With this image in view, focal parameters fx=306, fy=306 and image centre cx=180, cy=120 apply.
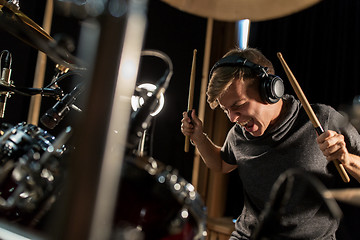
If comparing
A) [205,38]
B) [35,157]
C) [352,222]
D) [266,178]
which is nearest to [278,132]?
[266,178]

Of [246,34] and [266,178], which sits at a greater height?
[246,34]

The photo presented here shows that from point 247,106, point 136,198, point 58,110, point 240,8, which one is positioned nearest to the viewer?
point 136,198

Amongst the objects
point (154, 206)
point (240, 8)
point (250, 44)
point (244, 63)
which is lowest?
point (154, 206)

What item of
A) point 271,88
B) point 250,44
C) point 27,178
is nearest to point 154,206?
point 27,178

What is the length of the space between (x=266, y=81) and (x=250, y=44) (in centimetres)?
121

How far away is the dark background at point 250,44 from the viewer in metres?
1.75

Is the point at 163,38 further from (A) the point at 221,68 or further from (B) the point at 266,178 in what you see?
(B) the point at 266,178

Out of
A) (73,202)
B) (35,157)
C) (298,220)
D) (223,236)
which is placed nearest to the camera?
(73,202)

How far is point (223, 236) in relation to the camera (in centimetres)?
200

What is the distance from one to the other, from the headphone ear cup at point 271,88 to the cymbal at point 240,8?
212mm

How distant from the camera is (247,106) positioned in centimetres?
119

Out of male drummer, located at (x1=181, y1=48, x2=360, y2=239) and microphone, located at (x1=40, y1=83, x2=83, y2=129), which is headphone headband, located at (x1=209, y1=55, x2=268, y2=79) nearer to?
male drummer, located at (x1=181, y1=48, x2=360, y2=239)

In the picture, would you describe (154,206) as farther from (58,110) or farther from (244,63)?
(244,63)

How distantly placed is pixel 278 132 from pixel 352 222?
0.80 meters
